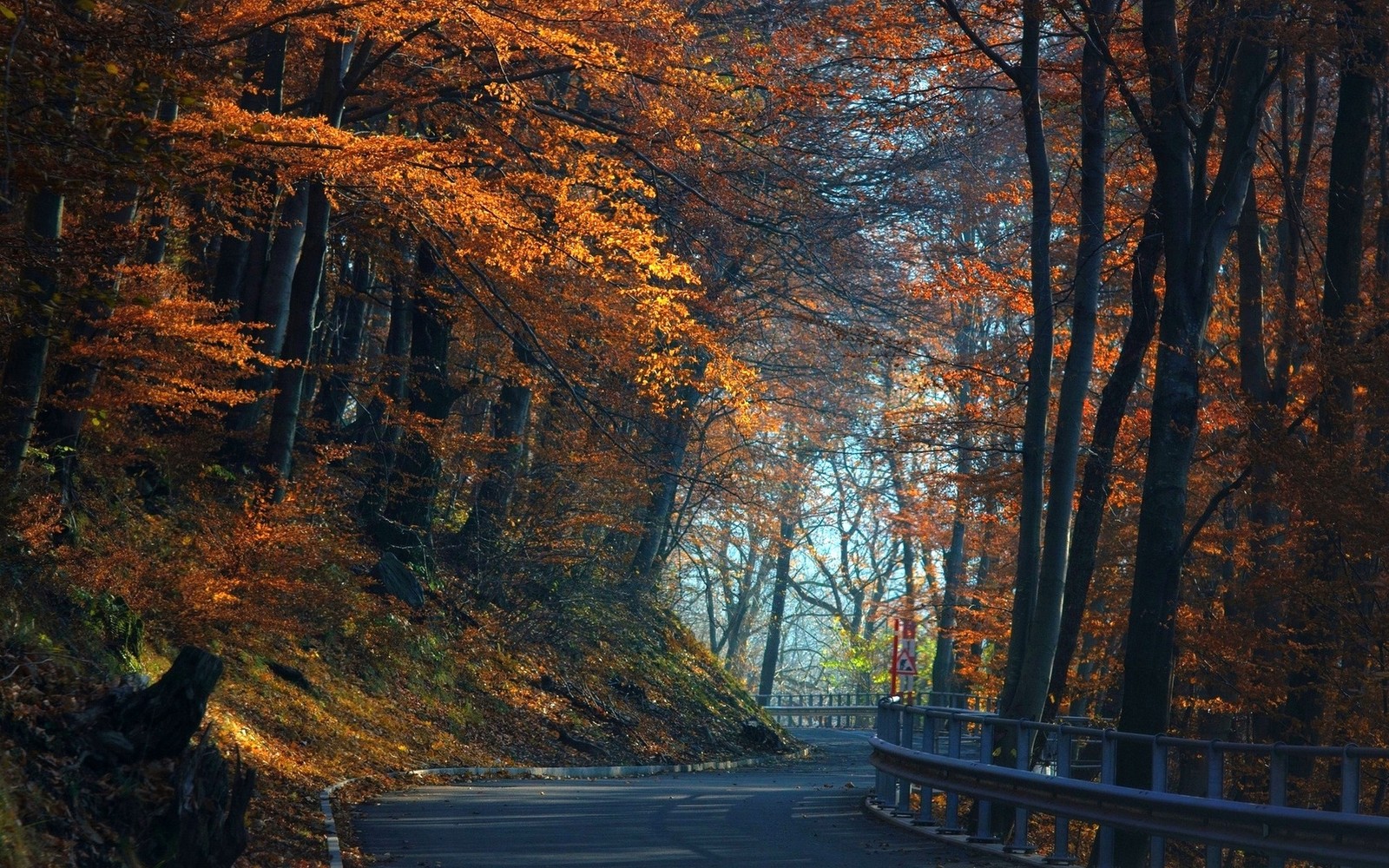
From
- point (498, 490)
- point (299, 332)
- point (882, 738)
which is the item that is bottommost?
point (882, 738)

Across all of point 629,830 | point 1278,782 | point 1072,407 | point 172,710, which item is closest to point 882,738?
point 629,830

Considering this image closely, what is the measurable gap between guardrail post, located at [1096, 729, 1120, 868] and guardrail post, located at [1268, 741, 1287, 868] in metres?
1.62

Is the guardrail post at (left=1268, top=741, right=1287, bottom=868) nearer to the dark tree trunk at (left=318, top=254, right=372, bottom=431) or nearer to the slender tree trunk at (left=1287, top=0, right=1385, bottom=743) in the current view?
the slender tree trunk at (left=1287, top=0, right=1385, bottom=743)

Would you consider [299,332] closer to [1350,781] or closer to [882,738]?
[882,738]

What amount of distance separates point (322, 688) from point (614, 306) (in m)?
6.69

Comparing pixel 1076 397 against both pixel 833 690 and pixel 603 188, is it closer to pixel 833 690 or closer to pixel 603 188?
pixel 603 188

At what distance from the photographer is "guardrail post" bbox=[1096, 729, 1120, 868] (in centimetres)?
1009

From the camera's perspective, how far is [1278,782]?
847cm

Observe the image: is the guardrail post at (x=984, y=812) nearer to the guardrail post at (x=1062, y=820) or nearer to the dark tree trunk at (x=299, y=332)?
the guardrail post at (x=1062, y=820)

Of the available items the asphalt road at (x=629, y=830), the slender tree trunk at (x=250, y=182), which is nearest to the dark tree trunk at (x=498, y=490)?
the slender tree trunk at (x=250, y=182)

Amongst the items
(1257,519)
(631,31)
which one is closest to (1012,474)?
(1257,519)

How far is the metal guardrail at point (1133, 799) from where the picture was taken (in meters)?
7.87

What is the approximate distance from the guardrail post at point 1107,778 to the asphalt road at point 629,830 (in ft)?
3.61

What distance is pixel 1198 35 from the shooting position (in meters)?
16.5
